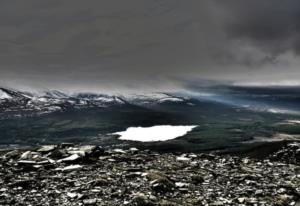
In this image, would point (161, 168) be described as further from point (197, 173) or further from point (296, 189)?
point (296, 189)

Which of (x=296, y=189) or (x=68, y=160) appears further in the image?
(x=68, y=160)

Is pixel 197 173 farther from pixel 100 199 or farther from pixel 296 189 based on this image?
pixel 100 199

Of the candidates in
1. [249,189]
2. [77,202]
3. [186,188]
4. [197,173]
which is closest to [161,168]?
[197,173]

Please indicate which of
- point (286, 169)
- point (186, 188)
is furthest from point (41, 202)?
point (286, 169)

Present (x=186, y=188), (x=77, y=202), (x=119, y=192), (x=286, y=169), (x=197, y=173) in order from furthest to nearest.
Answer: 1. (x=286, y=169)
2. (x=197, y=173)
3. (x=186, y=188)
4. (x=119, y=192)
5. (x=77, y=202)

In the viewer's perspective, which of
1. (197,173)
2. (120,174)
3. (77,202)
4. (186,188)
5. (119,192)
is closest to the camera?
(77,202)

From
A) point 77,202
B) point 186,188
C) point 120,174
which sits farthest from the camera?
point 120,174
